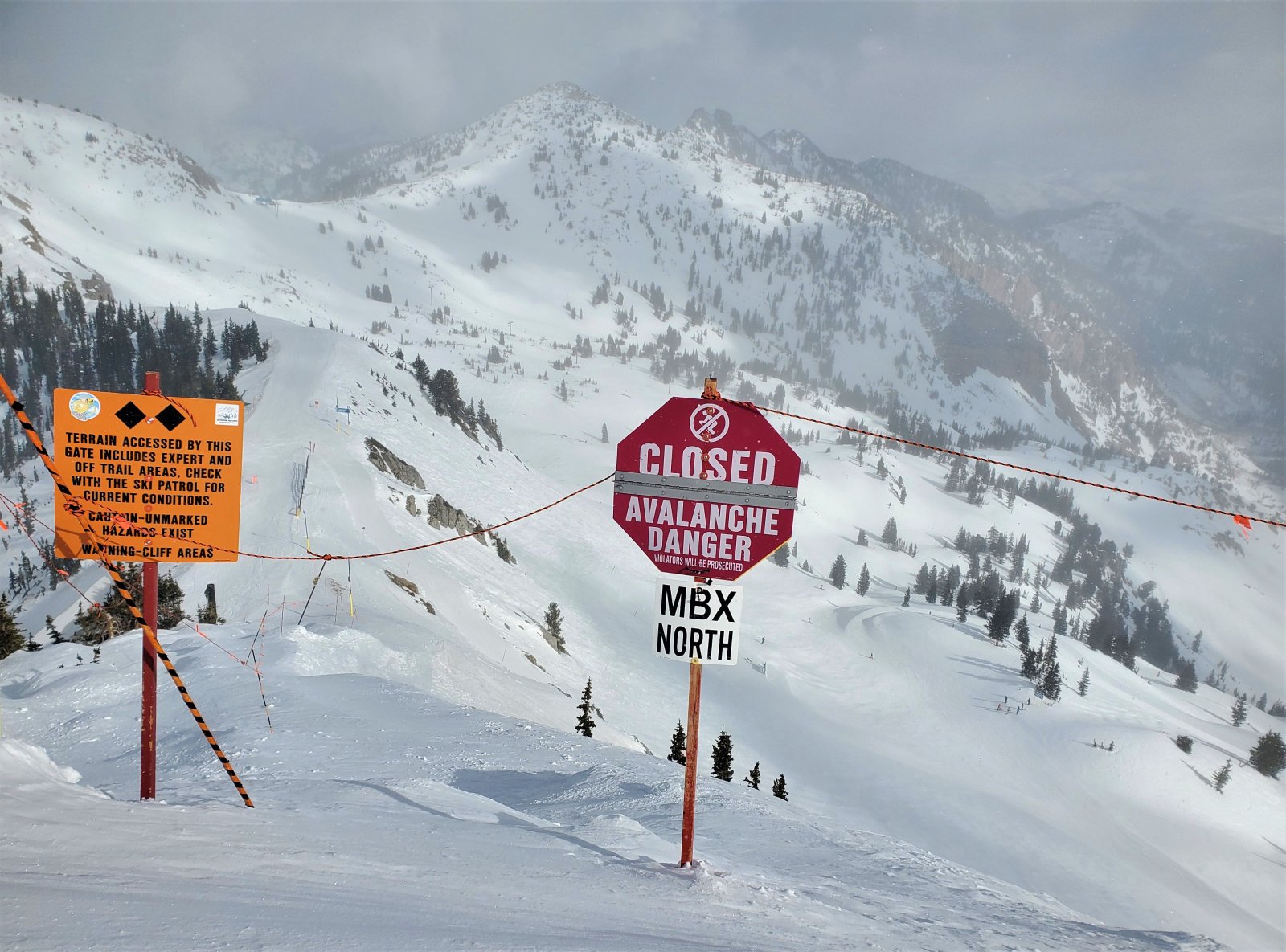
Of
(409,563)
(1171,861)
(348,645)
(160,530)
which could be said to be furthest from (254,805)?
(1171,861)

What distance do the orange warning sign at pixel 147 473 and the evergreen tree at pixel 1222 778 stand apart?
87617mm

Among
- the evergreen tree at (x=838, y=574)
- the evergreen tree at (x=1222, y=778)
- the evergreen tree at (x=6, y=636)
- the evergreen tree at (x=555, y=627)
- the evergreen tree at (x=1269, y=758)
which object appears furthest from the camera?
the evergreen tree at (x=838, y=574)

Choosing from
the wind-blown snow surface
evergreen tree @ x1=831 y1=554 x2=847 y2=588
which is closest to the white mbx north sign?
the wind-blown snow surface

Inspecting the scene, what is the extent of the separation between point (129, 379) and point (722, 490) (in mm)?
119845

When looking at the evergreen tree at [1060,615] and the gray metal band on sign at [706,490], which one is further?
the evergreen tree at [1060,615]

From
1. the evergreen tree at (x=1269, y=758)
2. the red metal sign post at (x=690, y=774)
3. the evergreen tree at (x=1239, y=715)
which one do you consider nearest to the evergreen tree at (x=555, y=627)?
the red metal sign post at (x=690, y=774)

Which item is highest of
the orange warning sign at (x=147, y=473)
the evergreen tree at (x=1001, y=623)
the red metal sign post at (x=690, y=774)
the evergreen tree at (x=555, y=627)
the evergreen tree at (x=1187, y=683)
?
the orange warning sign at (x=147, y=473)

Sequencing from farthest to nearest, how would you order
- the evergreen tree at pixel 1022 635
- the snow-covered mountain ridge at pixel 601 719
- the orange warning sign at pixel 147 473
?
1. the evergreen tree at pixel 1022 635
2. the snow-covered mountain ridge at pixel 601 719
3. the orange warning sign at pixel 147 473

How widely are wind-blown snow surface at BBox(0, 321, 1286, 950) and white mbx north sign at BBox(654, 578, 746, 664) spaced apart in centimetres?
168

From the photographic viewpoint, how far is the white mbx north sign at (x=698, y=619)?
509 cm

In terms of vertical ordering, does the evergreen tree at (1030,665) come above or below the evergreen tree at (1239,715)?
above

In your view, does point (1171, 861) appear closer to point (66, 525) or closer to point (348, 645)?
point (348, 645)

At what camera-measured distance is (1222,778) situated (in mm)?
64750

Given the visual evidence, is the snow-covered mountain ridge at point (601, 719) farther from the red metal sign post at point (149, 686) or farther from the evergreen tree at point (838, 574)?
the evergreen tree at point (838, 574)
